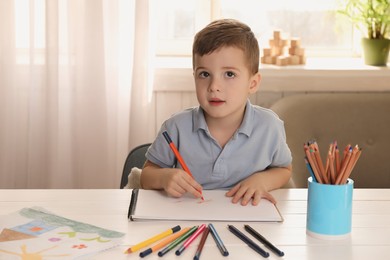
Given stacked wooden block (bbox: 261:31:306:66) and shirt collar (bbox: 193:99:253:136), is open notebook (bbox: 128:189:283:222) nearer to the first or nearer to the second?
shirt collar (bbox: 193:99:253:136)

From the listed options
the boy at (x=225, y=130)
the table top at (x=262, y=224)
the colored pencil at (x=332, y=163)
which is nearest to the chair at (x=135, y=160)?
the boy at (x=225, y=130)

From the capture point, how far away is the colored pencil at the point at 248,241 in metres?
Answer: 1.42

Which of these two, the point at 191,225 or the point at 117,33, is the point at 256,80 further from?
the point at 117,33

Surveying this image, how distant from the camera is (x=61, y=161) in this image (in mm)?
3232

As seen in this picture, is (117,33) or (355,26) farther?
(355,26)

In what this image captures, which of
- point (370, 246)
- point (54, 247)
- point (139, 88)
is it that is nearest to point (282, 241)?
point (370, 246)

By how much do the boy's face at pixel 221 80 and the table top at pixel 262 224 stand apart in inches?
9.7

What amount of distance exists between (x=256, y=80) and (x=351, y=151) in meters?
0.55

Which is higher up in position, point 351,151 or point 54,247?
point 351,151

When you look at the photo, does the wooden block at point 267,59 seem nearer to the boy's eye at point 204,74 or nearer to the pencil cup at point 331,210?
the boy's eye at point 204,74

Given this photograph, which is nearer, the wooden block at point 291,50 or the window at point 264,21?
the wooden block at point 291,50

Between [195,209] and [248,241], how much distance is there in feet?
0.73

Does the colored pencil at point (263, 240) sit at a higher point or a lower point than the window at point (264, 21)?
lower

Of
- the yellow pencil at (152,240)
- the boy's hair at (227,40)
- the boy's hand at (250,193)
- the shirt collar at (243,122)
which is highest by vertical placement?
the boy's hair at (227,40)
